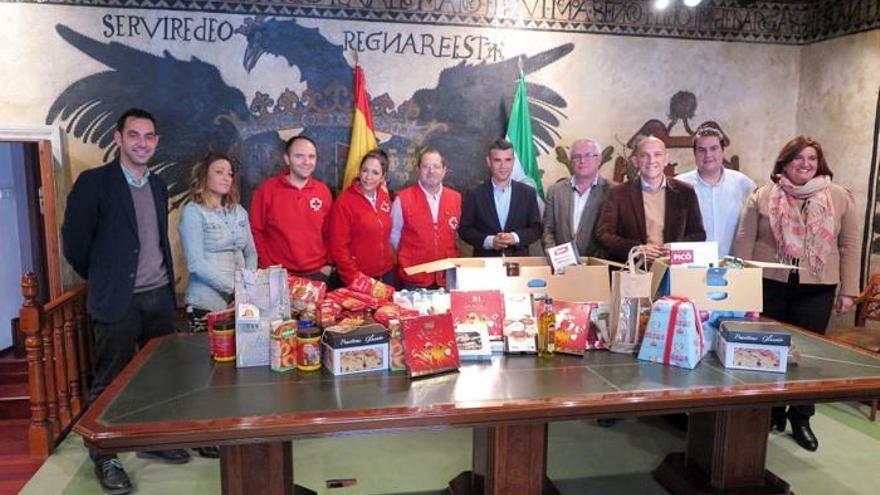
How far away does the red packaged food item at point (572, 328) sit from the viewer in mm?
2010

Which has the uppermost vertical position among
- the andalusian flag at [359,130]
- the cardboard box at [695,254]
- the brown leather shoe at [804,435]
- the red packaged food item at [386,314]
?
the andalusian flag at [359,130]

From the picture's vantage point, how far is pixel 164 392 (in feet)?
5.44

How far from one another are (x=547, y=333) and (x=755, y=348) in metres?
0.65

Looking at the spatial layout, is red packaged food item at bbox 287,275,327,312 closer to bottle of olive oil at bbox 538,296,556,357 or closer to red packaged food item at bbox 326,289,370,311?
red packaged food item at bbox 326,289,370,311

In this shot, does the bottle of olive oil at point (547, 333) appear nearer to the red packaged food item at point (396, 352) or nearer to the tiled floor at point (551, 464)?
the red packaged food item at point (396, 352)

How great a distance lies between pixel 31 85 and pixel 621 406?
370 cm

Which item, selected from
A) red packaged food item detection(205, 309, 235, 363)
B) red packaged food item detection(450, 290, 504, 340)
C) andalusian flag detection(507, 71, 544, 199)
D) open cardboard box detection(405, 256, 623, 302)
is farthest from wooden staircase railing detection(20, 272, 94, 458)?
andalusian flag detection(507, 71, 544, 199)

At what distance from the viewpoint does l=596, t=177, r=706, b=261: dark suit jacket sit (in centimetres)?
291

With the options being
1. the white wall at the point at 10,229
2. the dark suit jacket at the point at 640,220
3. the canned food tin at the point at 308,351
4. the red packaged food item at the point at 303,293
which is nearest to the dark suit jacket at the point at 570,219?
the dark suit jacket at the point at 640,220

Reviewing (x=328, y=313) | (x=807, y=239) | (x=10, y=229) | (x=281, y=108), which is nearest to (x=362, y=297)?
(x=328, y=313)

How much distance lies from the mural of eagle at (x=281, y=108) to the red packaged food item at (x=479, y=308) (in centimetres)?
202

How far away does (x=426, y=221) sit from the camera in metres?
3.36

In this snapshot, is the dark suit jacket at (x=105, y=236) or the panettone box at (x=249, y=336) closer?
the panettone box at (x=249, y=336)

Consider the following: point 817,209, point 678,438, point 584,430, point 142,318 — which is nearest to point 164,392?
point 142,318
